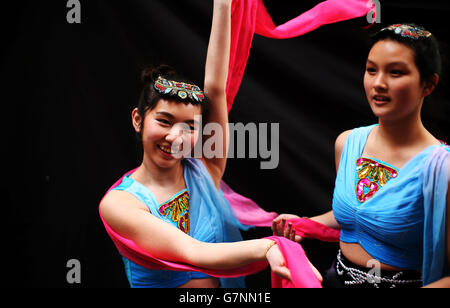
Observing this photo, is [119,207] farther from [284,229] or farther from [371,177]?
[371,177]

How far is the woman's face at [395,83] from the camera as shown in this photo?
4.29 feet

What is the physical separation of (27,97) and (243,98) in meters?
0.98

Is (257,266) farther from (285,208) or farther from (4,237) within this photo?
(4,237)

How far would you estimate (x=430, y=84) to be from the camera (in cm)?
135

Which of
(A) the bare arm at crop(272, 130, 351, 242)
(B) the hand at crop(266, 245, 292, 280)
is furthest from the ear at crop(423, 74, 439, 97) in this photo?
(B) the hand at crop(266, 245, 292, 280)

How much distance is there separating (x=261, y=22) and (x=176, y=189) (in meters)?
0.73

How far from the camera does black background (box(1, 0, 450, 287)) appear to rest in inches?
77.3

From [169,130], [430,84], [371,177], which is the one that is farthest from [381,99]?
[169,130]

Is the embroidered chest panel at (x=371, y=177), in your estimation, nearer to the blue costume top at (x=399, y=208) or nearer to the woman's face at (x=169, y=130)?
the blue costume top at (x=399, y=208)

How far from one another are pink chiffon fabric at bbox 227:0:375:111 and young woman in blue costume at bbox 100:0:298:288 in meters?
0.12

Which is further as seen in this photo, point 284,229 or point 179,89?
point 284,229

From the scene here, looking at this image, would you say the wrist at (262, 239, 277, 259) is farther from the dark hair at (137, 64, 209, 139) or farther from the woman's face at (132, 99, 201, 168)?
the dark hair at (137, 64, 209, 139)

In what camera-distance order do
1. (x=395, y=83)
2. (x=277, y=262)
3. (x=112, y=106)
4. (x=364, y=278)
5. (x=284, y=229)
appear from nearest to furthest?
(x=277, y=262) → (x=395, y=83) → (x=364, y=278) → (x=284, y=229) → (x=112, y=106)
